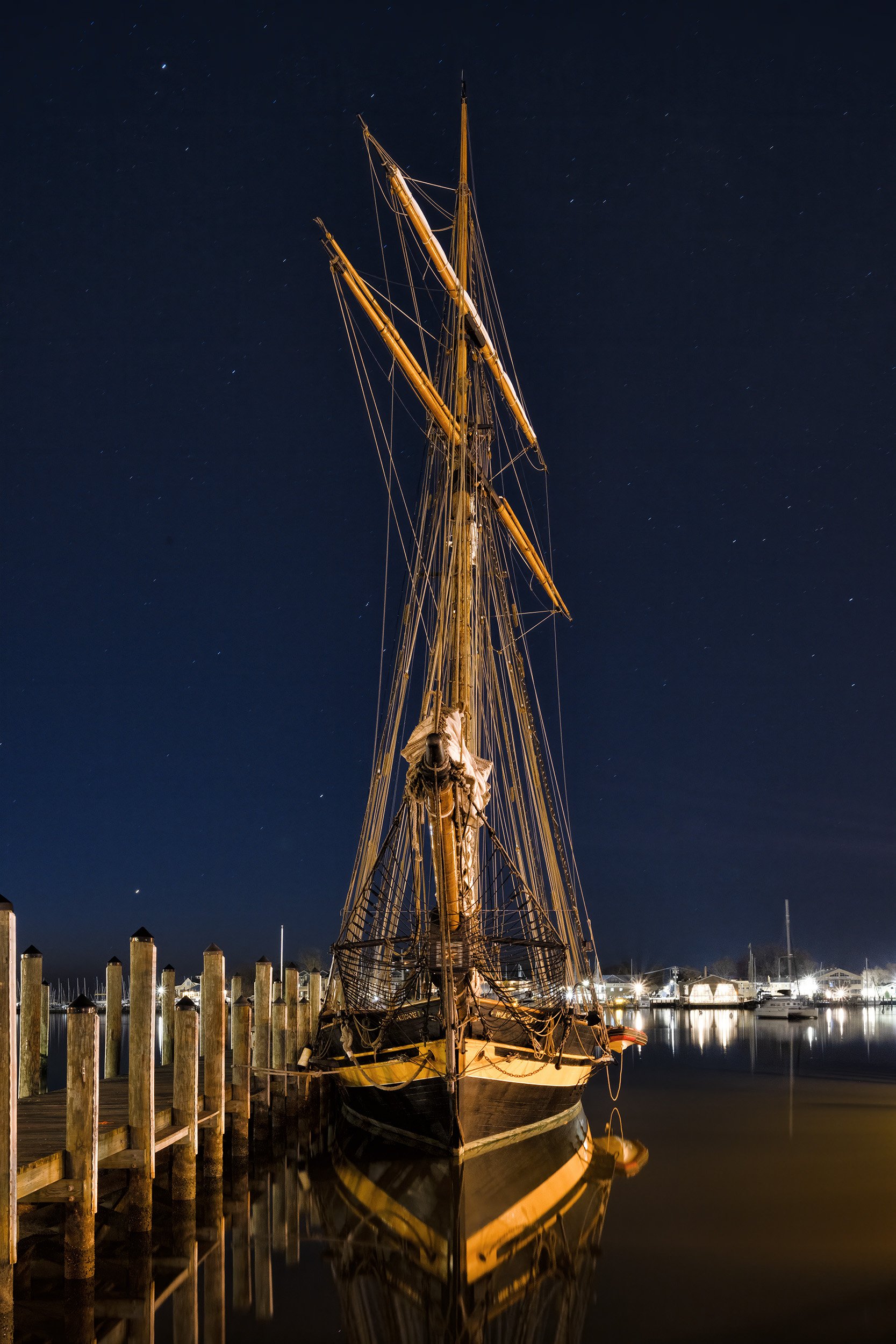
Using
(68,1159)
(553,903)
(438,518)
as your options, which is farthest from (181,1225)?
(438,518)

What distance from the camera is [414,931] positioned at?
2130cm

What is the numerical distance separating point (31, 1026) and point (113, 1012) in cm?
167

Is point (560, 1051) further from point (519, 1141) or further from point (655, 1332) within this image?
point (655, 1332)

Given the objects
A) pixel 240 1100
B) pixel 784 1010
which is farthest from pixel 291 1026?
pixel 784 1010

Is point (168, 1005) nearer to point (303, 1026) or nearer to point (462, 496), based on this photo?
point (303, 1026)

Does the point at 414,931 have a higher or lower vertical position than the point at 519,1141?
higher

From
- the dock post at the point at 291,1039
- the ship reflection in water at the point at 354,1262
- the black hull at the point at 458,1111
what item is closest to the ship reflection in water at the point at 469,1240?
the ship reflection in water at the point at 354,1262

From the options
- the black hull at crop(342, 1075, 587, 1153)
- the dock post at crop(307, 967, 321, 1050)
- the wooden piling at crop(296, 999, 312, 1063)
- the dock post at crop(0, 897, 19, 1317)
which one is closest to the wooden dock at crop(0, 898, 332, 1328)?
the dock post at crop(0, 897, 19, 1317)

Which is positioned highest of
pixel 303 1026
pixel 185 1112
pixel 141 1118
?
pixel 141 1118

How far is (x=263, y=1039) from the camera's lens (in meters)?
23.0

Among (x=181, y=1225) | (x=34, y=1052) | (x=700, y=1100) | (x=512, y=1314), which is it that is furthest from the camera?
(x=700, y=1100)

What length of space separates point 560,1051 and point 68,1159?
1204 cm

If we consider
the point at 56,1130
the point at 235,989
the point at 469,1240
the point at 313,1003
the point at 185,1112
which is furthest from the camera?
the point at 313,1003

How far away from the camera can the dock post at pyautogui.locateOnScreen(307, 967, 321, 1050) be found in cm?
3117
